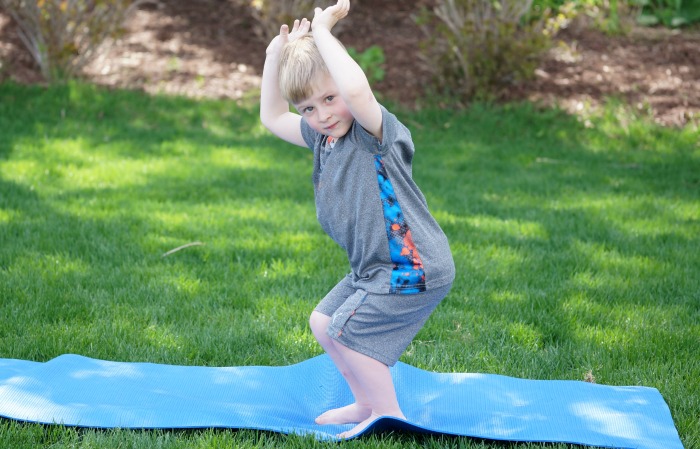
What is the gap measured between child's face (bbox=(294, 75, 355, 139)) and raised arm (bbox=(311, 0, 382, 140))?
0.08 meters

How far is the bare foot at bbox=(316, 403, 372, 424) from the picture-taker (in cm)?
297

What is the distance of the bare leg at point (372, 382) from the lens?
275 centimetres

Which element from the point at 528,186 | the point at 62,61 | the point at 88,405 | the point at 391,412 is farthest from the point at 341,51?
the point at 62,61

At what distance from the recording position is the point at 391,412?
9.25ft

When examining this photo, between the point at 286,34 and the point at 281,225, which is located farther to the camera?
the point at 281,225

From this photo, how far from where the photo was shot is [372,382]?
278cm

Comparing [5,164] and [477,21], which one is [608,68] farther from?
[5,164]

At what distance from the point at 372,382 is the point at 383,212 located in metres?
0.57

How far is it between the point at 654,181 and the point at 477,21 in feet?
8.30

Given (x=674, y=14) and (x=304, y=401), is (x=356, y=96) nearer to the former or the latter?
(x=304, y=401)

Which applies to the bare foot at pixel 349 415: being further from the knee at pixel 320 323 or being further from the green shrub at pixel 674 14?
the green shrub at pixel 674 14

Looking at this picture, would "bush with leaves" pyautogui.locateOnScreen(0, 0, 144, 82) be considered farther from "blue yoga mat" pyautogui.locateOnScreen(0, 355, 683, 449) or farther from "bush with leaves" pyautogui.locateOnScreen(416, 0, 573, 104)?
"blue yoga mat" pyautogui.locateOnScreen(0, 355, 683, 449)

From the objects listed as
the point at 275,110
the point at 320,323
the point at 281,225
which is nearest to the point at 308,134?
the point at 275,110

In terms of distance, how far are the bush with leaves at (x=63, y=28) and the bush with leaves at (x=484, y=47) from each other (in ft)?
9.58
